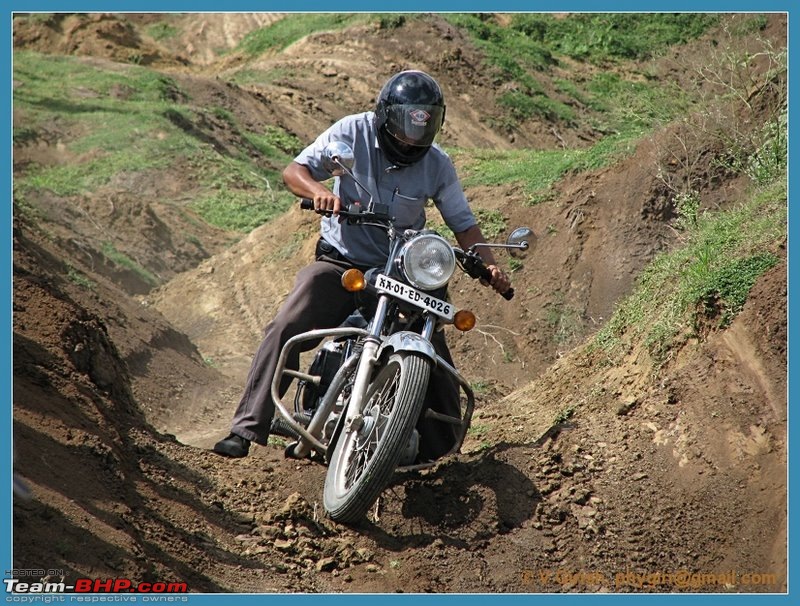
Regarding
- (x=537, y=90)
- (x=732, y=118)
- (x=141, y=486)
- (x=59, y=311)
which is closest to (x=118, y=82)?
(x=537, y=90)

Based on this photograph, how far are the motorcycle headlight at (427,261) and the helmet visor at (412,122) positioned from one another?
675 millimetres

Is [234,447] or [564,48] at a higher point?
[564,48]

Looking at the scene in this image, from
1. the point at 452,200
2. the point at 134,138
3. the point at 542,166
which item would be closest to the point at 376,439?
the point at 452,200

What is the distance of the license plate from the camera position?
19.0 feet

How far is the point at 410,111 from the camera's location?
6129mm

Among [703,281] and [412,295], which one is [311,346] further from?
[703,281]

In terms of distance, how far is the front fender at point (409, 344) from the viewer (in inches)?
216

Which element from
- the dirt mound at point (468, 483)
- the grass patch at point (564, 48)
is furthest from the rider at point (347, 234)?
the grass patch at point (564, 48)

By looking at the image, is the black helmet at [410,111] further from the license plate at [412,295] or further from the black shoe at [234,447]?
the black shoe at [234,447]

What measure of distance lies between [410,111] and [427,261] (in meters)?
0.89

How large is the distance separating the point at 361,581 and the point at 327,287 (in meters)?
1.67

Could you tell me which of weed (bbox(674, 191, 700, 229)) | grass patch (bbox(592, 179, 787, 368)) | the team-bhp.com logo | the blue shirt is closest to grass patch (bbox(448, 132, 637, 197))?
weed (bbox(674, 191, 700, 229))

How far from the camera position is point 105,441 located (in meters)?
6.18

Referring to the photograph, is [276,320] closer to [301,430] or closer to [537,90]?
[301,430]
